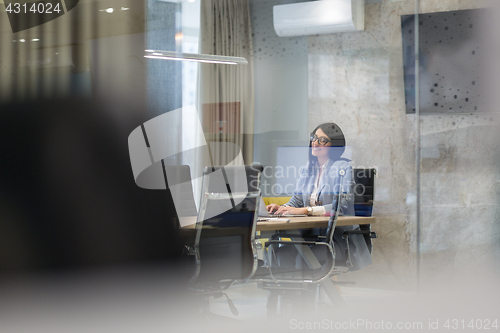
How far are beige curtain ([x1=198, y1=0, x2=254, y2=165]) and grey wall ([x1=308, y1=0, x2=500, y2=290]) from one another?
0.42 metres

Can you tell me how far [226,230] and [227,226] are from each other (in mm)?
30

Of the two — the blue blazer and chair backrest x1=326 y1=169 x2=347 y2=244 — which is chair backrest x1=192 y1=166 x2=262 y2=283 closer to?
the blue blazer

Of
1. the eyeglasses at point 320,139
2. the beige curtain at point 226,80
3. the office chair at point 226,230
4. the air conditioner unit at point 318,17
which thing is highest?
the air conditioner unit at point 318,17

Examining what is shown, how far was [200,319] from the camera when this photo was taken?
108 inches

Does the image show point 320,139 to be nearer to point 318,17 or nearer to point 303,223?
point 303,223

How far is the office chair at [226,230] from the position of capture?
90.4 inches

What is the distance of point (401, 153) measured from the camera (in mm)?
2852

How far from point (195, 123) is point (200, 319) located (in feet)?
4.05

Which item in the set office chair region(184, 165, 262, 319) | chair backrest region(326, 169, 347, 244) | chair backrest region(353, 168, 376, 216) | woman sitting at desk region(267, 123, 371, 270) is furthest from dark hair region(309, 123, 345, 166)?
office chair region(184, 165, 262, 319)

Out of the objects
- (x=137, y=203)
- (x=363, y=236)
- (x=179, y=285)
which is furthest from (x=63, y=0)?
(x=363, y=236)

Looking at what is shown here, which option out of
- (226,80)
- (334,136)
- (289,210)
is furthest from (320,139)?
(226,80)

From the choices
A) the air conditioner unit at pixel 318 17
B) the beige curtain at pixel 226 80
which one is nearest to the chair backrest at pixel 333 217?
the beige curtain at pixel 226 80

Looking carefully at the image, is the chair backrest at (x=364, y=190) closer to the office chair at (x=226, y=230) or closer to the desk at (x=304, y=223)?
the desk at (x=304, y=223)

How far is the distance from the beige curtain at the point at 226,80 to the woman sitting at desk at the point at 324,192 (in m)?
0.38
